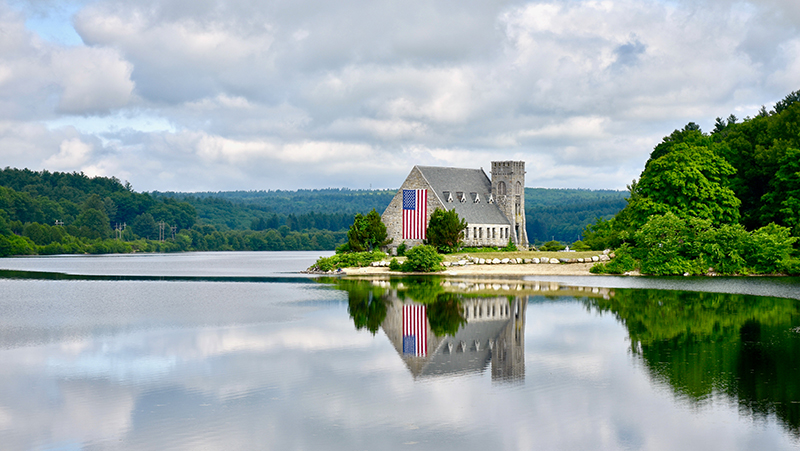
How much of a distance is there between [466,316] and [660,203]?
98.3 ft

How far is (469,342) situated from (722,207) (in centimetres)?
3656

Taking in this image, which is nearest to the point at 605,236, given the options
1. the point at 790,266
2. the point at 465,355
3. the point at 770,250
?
the point at 770,250

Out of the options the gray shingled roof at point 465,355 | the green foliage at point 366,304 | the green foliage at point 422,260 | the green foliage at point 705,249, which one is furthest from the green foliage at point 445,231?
the gray shingled roof at point 465,355

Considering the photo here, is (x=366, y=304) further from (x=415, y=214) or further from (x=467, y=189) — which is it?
(x=467, y=189)

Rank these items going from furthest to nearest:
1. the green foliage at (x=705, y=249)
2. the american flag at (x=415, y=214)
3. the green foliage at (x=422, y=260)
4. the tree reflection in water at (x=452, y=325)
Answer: the american flag at (x=415, y=214)
the green foliage at (x=422, y=260)
the green foliage at (x=705, y=249)
the tree reflection in water at (x=452, y=325)

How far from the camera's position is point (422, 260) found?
51062 mm

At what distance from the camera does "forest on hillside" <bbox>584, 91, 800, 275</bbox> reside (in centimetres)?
4588

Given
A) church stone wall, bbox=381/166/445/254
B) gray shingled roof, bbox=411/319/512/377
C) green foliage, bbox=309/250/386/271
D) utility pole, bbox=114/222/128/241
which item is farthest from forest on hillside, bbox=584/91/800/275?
utility pole, bbox=114/222/128/241

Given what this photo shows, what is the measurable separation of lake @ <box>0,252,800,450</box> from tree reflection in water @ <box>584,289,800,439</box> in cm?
7

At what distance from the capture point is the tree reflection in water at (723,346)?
13680 millimetres

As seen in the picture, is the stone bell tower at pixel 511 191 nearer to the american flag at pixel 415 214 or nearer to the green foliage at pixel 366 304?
the american flag at pixel 415 214

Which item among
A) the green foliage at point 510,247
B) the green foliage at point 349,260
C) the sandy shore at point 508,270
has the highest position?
the green foliage at point 510,247

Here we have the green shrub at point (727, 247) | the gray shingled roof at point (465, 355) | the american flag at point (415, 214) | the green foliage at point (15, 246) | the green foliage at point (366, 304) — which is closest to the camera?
the gray shingled roof at point (465, 355)

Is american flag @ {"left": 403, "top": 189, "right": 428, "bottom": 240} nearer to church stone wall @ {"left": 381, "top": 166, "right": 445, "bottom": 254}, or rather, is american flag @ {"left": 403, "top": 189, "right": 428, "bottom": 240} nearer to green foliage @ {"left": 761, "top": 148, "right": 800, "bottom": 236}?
church stone wall @ {"left": 381, "top": 166, "right": 445, "bottom": 254}
